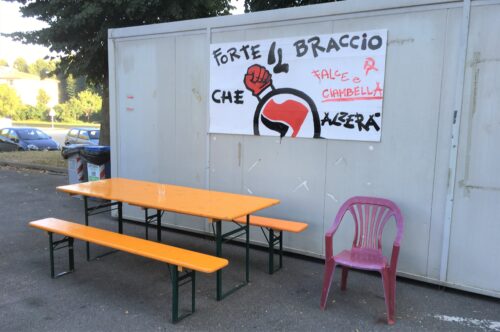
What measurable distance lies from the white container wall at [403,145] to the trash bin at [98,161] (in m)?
2.49

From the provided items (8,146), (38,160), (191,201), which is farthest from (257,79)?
(8,146)

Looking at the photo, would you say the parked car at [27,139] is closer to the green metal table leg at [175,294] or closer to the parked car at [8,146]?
the parked car at [8,146]

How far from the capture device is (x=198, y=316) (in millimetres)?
3451

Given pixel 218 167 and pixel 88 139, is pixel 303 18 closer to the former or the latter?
pixel 218 167

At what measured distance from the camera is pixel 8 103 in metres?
58.2

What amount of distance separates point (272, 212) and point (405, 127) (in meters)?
1.78

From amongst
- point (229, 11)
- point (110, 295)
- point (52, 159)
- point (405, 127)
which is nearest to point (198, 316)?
point (110, 295)

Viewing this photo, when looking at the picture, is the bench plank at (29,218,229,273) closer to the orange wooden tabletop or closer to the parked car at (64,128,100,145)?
the orange wooden tabletop

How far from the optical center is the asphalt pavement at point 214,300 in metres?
3.33

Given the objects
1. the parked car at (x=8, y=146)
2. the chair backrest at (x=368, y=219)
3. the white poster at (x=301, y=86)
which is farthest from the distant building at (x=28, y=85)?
the chair backrest at (x=368, y=219)

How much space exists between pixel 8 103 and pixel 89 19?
5909 centimetres

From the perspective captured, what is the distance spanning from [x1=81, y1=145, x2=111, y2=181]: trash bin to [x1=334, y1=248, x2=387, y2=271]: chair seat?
5107 millimetres

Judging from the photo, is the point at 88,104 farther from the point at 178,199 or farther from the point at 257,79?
the point at 178,199

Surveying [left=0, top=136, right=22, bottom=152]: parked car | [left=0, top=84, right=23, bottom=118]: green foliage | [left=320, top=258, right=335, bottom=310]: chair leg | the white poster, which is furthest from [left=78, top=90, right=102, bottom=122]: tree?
[left=320, top=258, right=335, bottom=310]: chair leg
